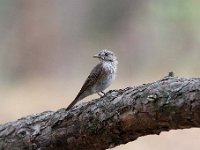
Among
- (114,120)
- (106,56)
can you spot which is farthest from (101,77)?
(114,120)

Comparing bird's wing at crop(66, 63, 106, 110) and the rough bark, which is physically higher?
bird's wing at crop(66, 63, 106, 110)

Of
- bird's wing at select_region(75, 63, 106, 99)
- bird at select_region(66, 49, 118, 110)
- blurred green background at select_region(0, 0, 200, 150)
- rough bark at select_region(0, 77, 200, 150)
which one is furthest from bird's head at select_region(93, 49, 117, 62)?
blurred green background at select_region(0, 0, 200, 150)

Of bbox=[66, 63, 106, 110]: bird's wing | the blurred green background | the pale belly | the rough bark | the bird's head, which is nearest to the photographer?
the rough bark

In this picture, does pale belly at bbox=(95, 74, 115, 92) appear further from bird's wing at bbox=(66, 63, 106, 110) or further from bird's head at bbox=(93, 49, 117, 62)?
bird's head at bbox=(93, 49, 117, 62)

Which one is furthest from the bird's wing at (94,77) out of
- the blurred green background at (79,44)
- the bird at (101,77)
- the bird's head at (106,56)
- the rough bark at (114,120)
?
the blurred green background at (79,44)

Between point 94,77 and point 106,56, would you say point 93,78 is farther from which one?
point 106,56

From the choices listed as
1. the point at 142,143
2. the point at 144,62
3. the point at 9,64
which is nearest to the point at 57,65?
the point at 9,64

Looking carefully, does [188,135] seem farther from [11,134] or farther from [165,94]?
[165,94]
